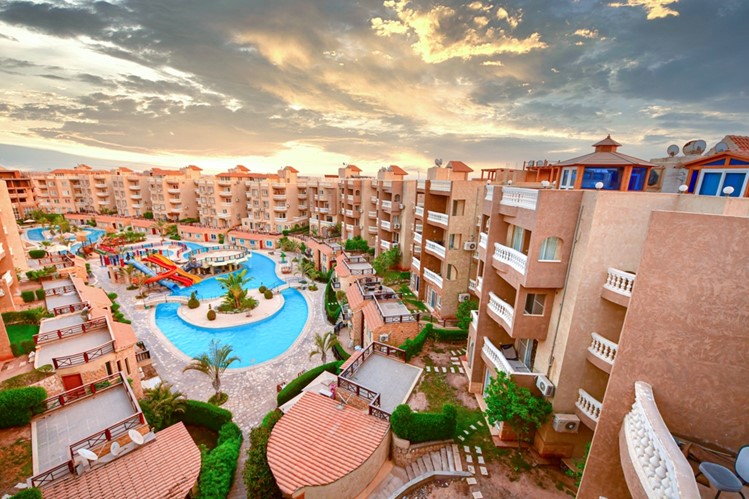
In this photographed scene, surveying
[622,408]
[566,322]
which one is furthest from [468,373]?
→ [622,408]

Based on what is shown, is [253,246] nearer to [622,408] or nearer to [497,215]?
[497,215]

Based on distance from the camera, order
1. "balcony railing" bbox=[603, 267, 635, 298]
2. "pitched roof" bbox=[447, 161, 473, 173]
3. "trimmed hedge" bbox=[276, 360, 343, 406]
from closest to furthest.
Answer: "balcony railing" bbox=[603, 267, 635, 298] → "trimmed hedge" bbox=[276, 360, 343, 406] → "pitched roof" bbox=[447, 161, 473, 173]

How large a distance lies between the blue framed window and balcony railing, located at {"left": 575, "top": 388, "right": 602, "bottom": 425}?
10.8 meters

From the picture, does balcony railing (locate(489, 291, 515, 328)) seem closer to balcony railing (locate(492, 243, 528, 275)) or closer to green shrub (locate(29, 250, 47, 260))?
balcony railing (locate(492, 243, 528, 275))

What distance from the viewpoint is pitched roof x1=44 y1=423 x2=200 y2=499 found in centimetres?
1159

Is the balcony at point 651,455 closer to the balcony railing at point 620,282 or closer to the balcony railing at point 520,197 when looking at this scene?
the balcony railing at point 620,282

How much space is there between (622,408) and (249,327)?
1314 inches

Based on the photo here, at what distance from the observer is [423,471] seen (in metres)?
14.1

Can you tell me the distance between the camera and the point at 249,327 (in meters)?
33.9

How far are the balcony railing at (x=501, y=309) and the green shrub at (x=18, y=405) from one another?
23202mm

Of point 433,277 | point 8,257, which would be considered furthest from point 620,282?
point 8,257

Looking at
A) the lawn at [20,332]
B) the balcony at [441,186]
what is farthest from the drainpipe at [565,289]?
the lawn at [20,332]

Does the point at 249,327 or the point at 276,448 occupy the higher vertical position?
the point at 276,448

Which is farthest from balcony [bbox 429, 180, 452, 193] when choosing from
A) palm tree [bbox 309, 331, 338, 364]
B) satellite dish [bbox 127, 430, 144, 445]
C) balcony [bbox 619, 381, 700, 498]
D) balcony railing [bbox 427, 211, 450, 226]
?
satellite dish [bbox 127, 430, 144, 445]
